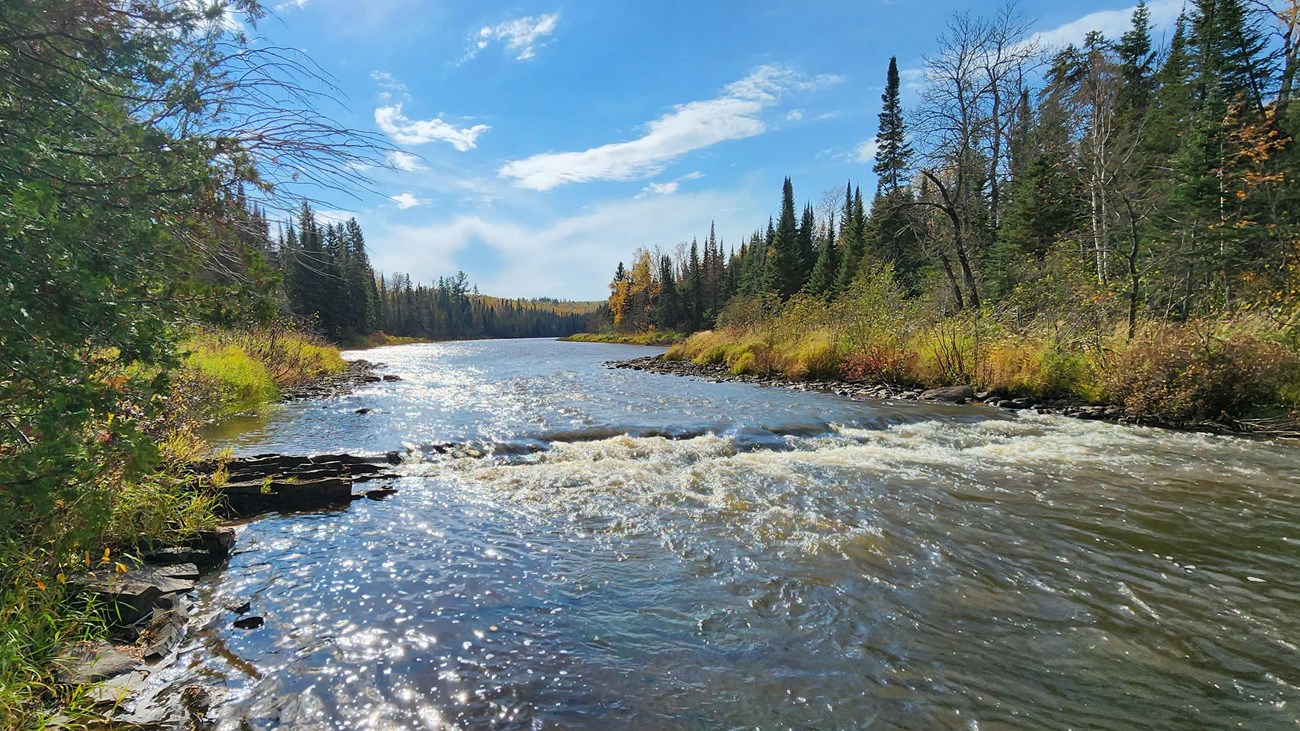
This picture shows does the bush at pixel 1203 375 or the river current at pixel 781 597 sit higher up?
the bush at pixel 1203 375

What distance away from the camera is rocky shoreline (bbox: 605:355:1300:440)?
33.0 feet

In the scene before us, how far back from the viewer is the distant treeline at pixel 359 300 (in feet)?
10.7

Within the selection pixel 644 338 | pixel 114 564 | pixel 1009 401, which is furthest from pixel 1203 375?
pixel 644 338

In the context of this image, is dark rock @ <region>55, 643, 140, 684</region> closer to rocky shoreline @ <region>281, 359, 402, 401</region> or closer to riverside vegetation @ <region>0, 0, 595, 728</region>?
riverside vegetation @ <region>0, 0, 595, 728</region>

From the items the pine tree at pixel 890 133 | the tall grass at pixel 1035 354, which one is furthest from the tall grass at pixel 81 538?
the pine tree at pixel 890 133

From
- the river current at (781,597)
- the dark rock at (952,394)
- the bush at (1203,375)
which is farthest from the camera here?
the dark rock at (952,394)

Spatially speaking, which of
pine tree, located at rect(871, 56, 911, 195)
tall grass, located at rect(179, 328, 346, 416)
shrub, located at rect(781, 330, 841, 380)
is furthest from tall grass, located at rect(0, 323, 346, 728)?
pine tree, located at rect(871, 56, 911, 195)

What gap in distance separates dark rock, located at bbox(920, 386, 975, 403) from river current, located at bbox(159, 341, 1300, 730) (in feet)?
19.3

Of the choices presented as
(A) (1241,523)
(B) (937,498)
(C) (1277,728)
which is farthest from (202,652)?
(A) (1241,523)

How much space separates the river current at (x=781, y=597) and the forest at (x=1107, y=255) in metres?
3.52

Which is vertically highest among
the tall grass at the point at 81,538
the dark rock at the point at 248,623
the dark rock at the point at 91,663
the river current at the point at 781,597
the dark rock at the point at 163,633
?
the tall grass at the point at 81,538

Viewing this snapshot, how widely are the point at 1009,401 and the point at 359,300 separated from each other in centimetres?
6441

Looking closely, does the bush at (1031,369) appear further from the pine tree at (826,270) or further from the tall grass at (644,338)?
the tall grass at (644,338)

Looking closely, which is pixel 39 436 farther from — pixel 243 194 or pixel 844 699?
pixel 844 699
